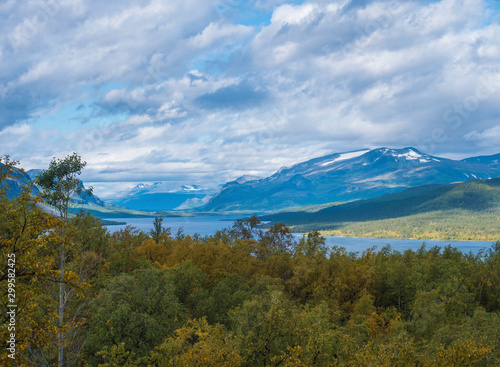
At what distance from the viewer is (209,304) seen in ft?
154

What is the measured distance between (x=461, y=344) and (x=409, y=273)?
5187 centimetres

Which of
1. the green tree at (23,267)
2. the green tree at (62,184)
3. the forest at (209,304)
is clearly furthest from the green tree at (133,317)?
the green tree at (23,267)

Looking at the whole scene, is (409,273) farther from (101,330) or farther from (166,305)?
(101,330)

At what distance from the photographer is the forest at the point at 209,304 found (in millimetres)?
14016

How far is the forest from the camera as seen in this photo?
14016 mm

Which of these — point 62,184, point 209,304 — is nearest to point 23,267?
point 62,184

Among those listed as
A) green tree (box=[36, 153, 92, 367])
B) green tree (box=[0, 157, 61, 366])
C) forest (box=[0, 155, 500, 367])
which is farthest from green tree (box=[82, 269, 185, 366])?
green tree (box=[0, 157, 61, 366])

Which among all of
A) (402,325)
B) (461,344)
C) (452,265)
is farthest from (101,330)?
(452,265)

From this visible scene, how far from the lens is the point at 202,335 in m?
28.3

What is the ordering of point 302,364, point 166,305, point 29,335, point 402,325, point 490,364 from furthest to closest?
point 402,325, point 166,305, point 490,364, point 302,364, point 29,335

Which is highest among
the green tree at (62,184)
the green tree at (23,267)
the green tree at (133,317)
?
the green tree at (62,184)

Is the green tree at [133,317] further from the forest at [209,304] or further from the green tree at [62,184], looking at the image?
the green tree at [62,184]

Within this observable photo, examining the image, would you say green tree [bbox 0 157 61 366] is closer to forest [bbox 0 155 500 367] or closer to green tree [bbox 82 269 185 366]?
forest [bbox 0 155 500 367]

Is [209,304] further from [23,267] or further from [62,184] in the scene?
[23,267]
